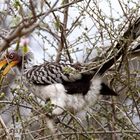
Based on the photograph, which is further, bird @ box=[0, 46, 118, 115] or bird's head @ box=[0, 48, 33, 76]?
bird's head @ box=[0, 48, 33, 76]

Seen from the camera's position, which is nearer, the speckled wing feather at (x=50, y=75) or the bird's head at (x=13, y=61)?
the speckled wing feather at (x=50, y=75)

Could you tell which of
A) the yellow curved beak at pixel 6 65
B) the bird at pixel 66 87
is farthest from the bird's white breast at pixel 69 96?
the yellow curved beak at pixel 6 65

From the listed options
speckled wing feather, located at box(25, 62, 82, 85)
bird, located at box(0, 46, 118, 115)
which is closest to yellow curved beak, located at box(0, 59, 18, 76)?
bird, located at box(0, 46, 118, 115)

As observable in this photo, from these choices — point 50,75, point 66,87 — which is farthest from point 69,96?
point 50,75

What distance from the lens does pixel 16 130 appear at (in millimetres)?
2844

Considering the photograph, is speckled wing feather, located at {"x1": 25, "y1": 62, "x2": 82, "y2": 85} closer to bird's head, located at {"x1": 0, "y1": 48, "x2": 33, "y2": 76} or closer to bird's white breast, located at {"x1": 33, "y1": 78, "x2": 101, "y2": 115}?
bird's white breast, located at {"x1": 33, "y1": 78, "x2": 101, "y2": 115}

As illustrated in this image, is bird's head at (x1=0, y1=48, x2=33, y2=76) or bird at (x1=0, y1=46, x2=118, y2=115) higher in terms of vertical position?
bird's head at (x1=0, y1=48, x2=33, y2=76)

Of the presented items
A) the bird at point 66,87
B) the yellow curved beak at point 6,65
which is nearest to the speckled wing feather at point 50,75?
the bird at point 66,87

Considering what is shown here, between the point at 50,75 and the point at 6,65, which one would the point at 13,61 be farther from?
the point at 50,75

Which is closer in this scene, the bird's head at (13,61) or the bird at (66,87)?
the bird at (66,87)

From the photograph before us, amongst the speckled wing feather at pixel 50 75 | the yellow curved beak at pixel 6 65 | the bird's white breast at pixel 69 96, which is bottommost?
the bird's white breast at pixel 69 96

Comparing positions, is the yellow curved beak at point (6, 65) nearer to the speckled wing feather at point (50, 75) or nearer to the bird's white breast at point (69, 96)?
the speckled wing feather at point (50, 75)

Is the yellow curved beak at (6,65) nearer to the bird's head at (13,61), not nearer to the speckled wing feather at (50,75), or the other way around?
the bird's head at (13,61)

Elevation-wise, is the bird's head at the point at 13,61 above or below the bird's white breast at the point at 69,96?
above
